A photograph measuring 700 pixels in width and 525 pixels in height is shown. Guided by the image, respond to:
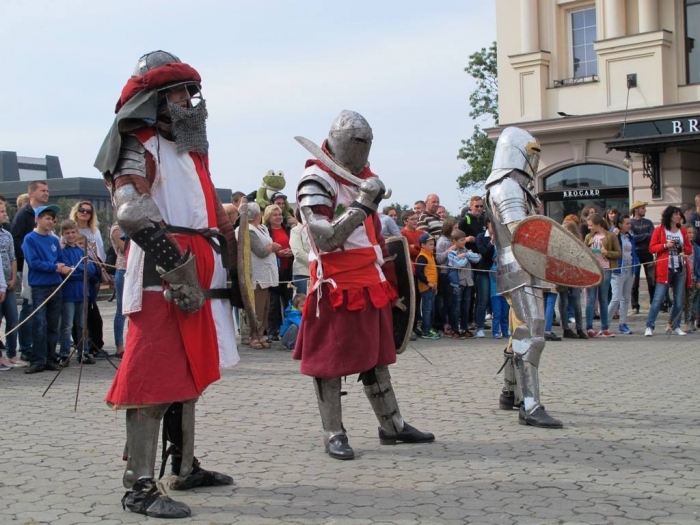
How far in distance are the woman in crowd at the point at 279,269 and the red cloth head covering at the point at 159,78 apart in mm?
7832

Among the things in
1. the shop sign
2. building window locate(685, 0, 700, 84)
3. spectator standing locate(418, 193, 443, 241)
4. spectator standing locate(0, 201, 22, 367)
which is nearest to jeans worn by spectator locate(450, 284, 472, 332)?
spectator standing locate(418, 193, 443, 241)

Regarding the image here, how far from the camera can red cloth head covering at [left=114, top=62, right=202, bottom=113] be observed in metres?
4.52

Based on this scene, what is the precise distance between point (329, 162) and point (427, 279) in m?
7.17

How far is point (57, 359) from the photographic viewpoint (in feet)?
34.3

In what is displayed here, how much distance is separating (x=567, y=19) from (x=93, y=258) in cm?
1646

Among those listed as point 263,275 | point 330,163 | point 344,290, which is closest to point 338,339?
point 344,290

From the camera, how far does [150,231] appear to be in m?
4.30

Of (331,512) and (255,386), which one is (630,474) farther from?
(255,386)

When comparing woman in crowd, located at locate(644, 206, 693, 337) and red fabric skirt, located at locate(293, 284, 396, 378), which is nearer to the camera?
red fabric skirt, located at locate(293, 284, 396, 378)

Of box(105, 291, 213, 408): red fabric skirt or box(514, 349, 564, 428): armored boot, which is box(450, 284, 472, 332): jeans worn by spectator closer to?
box(514, 349, 564, 428): armored boot

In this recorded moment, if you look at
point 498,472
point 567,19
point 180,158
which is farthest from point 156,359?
point 567,19

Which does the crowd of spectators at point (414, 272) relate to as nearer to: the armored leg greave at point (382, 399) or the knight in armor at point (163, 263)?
the armored leg greave at point (382, 399)

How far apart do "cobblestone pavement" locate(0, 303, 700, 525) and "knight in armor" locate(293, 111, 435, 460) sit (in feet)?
1.10

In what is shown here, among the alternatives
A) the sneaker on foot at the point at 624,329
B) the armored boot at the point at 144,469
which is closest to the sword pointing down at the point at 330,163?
the armored boot at the point at 144,469
